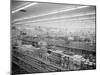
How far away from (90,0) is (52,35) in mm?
1142

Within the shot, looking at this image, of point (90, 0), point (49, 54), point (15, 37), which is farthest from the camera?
point (90, 0)

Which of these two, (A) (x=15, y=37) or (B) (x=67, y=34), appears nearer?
(A) (x=15, y=37)

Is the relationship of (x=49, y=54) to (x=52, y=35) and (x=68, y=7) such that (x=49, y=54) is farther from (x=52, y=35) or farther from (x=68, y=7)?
(x=68, y=7)

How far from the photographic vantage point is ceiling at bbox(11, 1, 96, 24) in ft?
9.16

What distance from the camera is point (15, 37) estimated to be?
9.11ft

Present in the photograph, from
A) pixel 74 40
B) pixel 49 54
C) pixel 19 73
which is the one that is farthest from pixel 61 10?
pixel 19 73

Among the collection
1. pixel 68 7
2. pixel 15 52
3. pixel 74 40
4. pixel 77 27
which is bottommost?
pixel 15 52

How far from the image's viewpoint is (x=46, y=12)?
2979 millimetres

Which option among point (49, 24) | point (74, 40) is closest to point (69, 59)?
point (74, 40)

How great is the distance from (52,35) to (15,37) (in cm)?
74

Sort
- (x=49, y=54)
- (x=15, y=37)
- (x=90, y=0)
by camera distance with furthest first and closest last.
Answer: (x=90, y=0)
(x=49, y=54)
(x=15, y=37)

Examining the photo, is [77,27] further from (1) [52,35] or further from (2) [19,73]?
(2) [19,73]

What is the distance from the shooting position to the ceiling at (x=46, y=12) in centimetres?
279

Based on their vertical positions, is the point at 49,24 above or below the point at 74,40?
above
